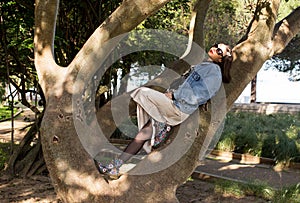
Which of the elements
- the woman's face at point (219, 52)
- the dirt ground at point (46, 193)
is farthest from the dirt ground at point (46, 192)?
the woman's face at point (219, 52)

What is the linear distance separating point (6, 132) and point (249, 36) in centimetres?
1258

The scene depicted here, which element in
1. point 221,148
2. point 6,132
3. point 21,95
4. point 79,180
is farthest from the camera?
point 6,132

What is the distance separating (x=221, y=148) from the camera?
10.3m

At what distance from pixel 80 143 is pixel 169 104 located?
3.14ft

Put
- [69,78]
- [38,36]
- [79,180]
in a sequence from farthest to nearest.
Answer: [38,36] < [69,78] < [79,180]

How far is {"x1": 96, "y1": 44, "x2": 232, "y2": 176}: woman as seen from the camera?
3.79 m

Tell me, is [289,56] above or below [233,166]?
above

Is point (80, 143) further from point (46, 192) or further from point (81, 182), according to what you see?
point (46, 192)

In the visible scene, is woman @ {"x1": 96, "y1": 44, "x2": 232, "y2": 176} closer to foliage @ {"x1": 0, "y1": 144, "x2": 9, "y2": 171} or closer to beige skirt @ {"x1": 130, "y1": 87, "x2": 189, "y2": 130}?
beige skirt @ {"x1": 130, "y1": 87, "x2": 189, "y2": 130}

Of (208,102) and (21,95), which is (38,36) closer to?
(208,102)

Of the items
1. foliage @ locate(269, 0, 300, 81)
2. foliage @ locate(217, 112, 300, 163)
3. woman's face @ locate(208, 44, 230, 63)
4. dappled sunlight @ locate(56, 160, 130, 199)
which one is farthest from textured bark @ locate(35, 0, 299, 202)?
foliage @ locate(269, 0, 300, 81)

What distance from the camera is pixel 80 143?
3.80 metres

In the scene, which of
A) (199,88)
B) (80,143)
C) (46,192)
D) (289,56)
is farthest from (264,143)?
(289,56)

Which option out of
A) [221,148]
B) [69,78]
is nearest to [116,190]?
[69,78]
